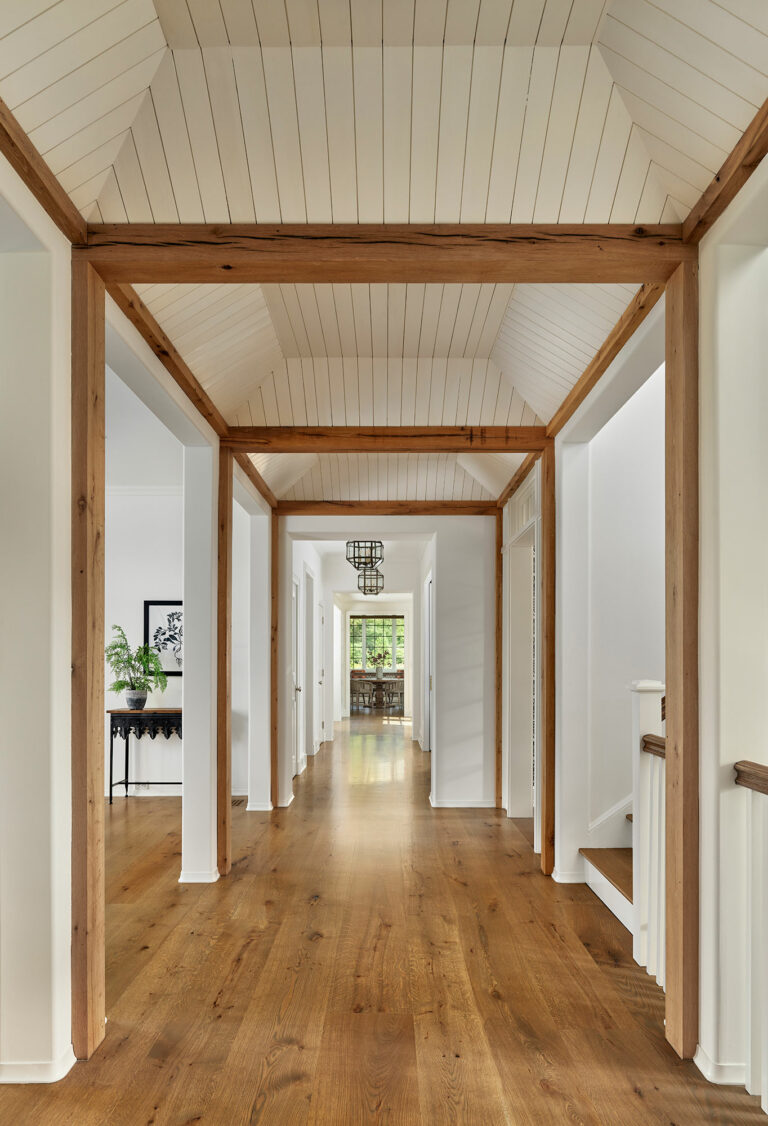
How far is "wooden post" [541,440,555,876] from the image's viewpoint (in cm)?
486

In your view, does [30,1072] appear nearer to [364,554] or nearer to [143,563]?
[143,563]

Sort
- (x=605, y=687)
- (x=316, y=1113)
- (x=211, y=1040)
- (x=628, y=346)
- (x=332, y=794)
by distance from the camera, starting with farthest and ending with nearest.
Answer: (x=332, y=794) < (x=605, y=687) < (x=628, y=346) < (x=211, y=1040) < (x=316, y=1113)

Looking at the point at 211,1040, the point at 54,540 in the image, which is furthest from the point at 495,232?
the point at 211,1040

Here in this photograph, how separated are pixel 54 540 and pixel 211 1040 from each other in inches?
68.0

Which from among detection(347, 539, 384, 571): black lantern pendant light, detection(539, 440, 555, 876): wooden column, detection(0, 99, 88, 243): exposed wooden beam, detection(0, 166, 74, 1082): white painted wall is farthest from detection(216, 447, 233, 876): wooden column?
detection(347, 539, 384, 571): black lantern pendant light

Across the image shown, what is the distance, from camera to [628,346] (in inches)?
132

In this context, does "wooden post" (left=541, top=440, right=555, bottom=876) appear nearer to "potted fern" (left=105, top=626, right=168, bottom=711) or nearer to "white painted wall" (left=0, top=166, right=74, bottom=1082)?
"white painted wall" (left=0, top=166, right=74, bottom=1082)

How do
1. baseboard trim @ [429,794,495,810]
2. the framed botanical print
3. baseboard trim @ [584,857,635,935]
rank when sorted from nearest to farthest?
baseboard trim @ [584,857,635,935] < baseboard trim @ [429,794,495,810] < the framed botanical print

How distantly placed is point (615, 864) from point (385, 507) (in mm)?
3606

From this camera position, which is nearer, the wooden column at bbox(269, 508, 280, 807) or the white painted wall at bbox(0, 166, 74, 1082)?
the white painted wall at bbox(0, 166, 74, 1082)

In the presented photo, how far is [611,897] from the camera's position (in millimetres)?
4129

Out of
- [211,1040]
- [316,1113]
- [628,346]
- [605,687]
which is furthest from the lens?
[605,687]

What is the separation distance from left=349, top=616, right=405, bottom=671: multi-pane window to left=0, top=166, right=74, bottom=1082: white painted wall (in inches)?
627

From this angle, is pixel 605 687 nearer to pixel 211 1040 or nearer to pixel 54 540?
pixel 211 1040
